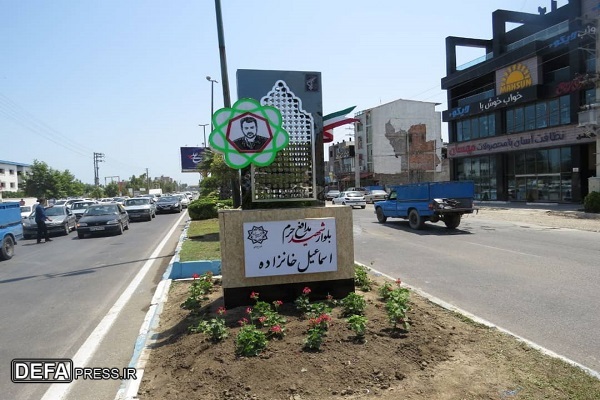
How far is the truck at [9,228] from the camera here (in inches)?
482

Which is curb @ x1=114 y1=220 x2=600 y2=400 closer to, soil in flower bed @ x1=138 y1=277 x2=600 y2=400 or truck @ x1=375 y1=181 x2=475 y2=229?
soil in flower bed @ x1=138 y1=277 x2=600 y2=400

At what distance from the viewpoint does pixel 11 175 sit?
2940 inches

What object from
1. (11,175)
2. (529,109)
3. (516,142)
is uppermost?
(529,109)

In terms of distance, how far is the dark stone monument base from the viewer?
541 centimetres

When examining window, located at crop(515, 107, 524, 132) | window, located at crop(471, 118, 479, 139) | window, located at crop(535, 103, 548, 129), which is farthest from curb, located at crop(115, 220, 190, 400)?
window, located at crop(471, 118, 479, 139)

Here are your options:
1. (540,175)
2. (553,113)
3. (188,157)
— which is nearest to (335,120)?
(553,113)

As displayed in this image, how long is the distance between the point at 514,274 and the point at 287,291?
529 cm

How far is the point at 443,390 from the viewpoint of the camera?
339cm

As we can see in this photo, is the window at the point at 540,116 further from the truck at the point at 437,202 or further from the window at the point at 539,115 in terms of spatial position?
the truck at the point at 437,202

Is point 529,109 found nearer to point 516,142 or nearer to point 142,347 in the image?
point 516,142

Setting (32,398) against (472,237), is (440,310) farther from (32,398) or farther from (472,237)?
(472,237)

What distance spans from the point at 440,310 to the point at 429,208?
432 inches

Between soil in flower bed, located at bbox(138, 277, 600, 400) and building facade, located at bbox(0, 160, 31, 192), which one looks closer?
soil in flower bed, located at bbox(138, 277, 600, 400)

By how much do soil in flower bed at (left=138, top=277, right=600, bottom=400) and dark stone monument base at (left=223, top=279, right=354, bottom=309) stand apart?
0.63 metres
